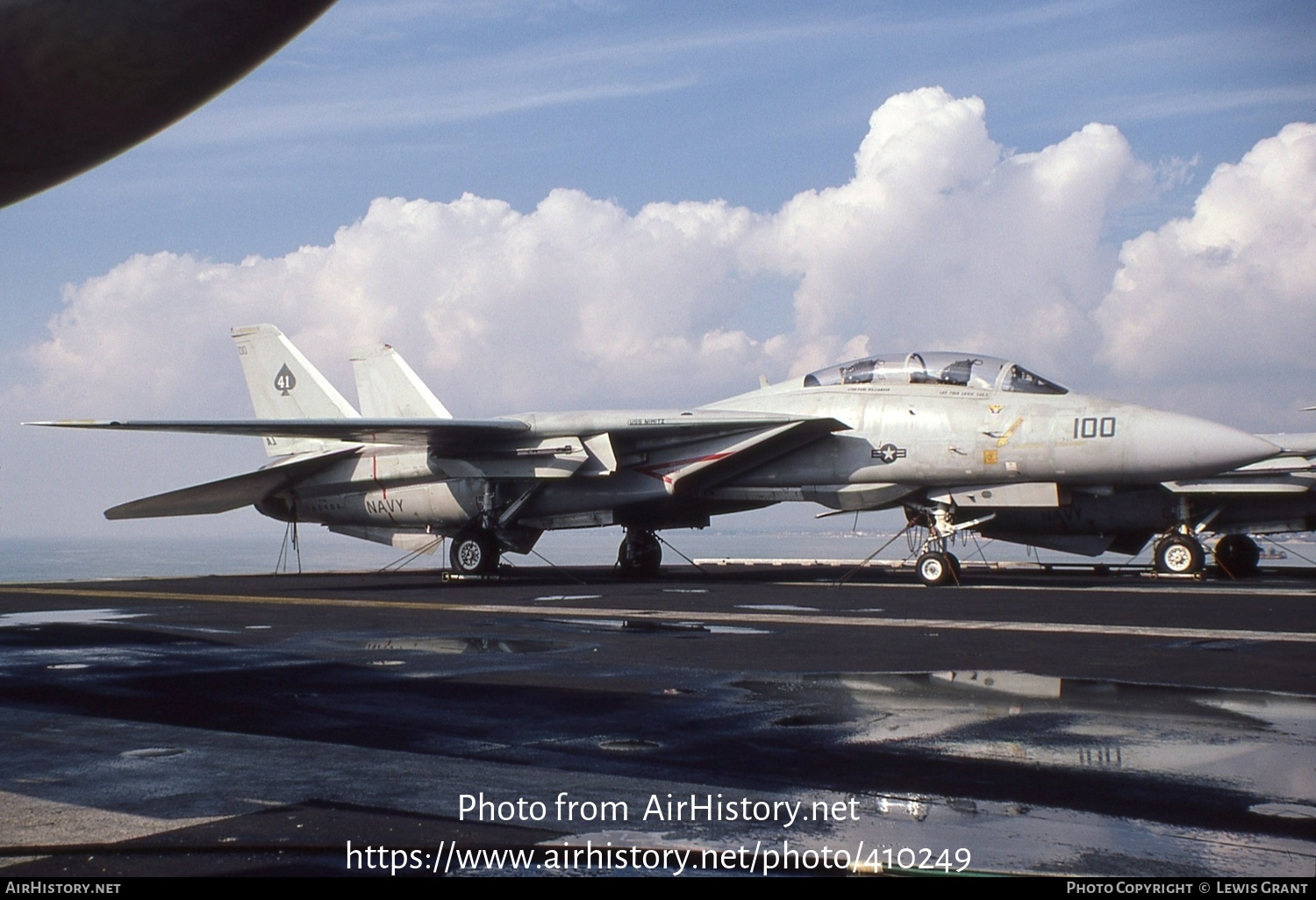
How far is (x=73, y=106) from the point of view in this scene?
156 centimetres

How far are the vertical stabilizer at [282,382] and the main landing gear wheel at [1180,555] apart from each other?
16077 millimetres

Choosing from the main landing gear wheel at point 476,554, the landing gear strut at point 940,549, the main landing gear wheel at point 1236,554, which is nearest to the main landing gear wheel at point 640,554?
the main landing gear wheel at point 476,554

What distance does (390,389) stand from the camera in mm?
24234

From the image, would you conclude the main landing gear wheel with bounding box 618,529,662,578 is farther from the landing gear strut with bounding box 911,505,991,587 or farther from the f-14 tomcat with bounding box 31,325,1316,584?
the landing gear strut with bounding box 911,505,991,587

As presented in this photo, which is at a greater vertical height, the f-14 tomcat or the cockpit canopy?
the cockpit canopy

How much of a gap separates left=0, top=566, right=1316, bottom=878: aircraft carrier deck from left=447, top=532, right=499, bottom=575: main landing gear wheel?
29.6 ft

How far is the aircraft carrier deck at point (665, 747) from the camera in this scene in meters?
3.57

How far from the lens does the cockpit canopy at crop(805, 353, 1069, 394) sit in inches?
647

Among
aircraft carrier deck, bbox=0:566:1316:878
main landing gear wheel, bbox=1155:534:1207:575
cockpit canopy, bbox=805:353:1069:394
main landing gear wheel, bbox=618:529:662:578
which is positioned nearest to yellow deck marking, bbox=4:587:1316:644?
aircraft carrier deck, bbox=0:566:1316:878

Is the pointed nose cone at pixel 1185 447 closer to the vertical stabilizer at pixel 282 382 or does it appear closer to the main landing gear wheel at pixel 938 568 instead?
the main landing gear wheel at pixel 938 568

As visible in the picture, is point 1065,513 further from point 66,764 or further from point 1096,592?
point 66,764
